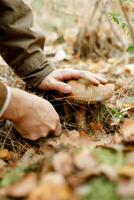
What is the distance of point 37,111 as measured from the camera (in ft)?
7.93

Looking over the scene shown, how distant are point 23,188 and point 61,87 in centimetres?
123

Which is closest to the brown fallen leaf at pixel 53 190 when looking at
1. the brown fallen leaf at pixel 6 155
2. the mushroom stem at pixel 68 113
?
the brown fallen leaf at pixel 6 155

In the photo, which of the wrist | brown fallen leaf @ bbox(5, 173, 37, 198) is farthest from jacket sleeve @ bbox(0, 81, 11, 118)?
brown fallen leaf @ bbox(5, 173, 37, 198)

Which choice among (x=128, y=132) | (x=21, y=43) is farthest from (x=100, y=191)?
(x=21, y=43)

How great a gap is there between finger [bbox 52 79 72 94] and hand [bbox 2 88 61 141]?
130mm

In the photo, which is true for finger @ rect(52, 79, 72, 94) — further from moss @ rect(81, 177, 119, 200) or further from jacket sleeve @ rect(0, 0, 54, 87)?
moss @ rect(81, 177, 119, 200)

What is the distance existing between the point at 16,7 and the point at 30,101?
71 cm

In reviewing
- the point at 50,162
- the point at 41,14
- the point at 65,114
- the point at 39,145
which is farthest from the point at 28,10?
the point at 41,14

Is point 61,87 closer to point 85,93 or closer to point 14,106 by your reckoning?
point 85,93

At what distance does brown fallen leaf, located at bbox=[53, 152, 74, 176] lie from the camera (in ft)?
4.70

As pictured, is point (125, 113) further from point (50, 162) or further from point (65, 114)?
point (50, 162)

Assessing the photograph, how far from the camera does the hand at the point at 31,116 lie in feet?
7.59

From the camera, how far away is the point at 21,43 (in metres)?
2.84

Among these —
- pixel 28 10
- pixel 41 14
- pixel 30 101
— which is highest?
pixel 28 10
